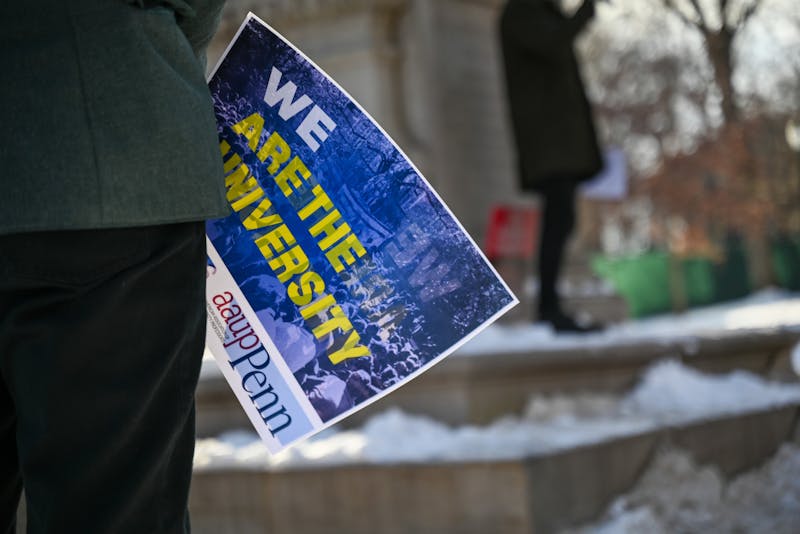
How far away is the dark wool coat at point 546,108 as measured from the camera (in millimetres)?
5551

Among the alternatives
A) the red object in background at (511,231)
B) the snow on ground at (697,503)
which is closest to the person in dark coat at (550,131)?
the red object in background at (511,231)

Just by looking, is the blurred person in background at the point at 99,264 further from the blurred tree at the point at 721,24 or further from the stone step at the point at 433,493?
the blurred tree at the point at 721,24

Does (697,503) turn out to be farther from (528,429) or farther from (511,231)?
(511,231)

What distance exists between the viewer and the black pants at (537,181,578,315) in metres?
5.58

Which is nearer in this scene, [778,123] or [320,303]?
[320,303]

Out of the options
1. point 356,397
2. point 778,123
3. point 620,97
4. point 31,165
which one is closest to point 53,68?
point 31,165

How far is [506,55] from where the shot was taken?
5711 millimetres

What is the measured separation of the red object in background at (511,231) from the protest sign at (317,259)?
4838 millimetres

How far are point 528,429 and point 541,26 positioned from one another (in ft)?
6.99

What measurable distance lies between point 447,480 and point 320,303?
5.46ft

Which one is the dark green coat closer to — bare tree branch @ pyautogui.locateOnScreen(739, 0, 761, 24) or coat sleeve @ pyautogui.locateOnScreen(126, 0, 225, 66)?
coat sleeve @ pyautogui.locateOnScreen(126, 0, 225, 66)

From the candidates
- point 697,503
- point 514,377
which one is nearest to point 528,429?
point 514,377

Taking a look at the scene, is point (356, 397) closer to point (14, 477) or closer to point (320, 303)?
point (320, 303)

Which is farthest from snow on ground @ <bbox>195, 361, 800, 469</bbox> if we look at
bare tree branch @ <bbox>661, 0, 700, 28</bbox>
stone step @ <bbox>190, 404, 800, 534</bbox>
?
bare tree branch @ <bbox>661, 0, 700, 28</bbox>
